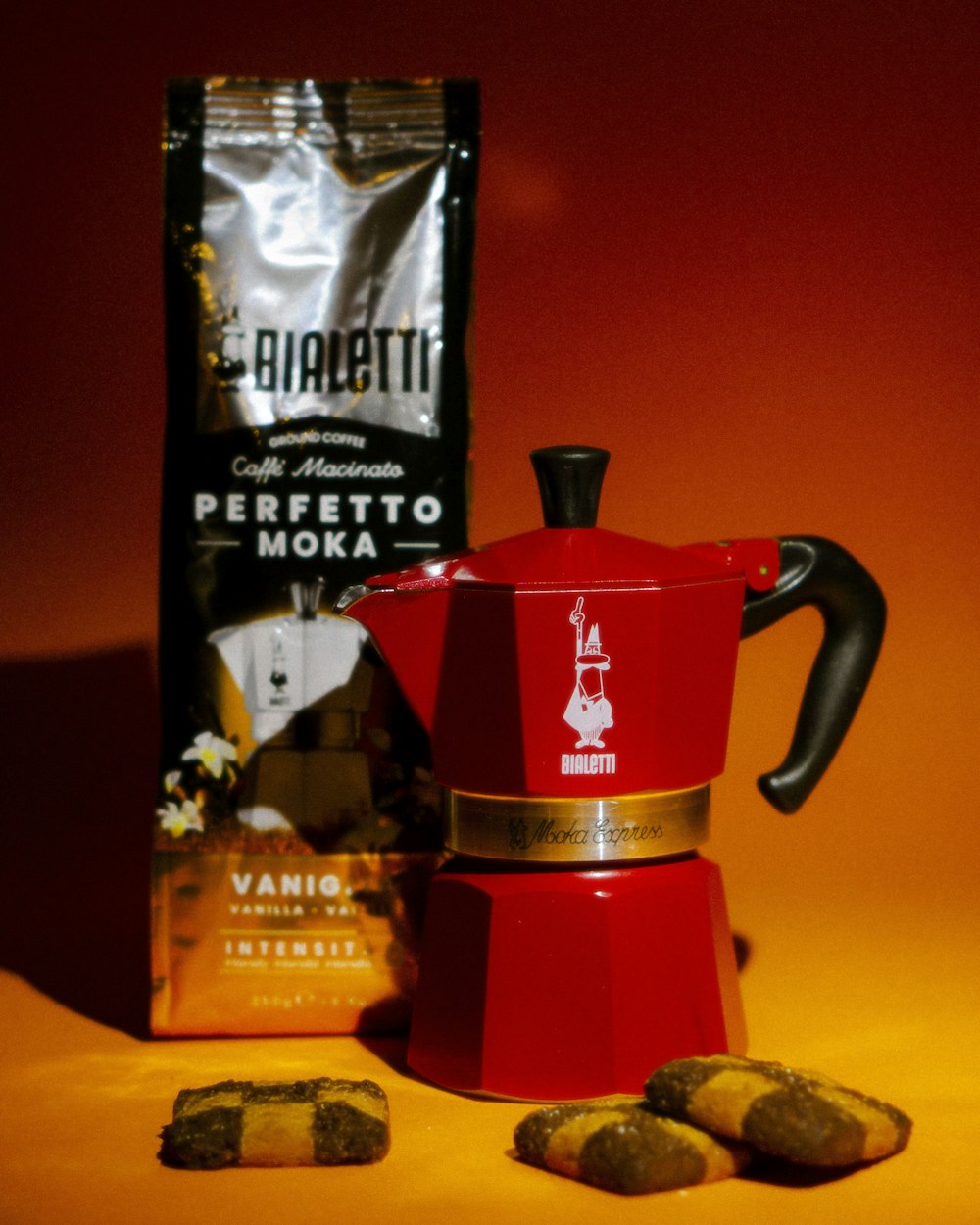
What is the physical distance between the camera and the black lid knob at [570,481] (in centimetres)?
100

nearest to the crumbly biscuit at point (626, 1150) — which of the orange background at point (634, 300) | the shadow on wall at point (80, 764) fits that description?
the orange background at point (634, 300)

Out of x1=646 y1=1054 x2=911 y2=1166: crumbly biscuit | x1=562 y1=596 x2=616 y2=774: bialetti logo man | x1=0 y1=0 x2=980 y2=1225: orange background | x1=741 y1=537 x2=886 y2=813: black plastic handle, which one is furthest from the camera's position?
x1=0 y1=0 x2=980 y2=1225: orange background

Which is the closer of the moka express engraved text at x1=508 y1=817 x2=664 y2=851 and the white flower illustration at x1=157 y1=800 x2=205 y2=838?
the moka express engraved text at x1=508 y1=817 x2=664 y2=851

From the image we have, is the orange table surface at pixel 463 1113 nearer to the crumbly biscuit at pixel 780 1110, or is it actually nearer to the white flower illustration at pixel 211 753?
the crumbly biscuit at pixel 780 1110

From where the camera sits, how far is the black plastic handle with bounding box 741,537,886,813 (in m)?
1.07

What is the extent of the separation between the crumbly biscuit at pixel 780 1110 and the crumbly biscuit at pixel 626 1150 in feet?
0.04

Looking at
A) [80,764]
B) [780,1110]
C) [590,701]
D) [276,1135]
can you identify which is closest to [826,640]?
[590,701]

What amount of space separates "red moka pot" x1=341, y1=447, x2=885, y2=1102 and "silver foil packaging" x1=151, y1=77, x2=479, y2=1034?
0.40 feet

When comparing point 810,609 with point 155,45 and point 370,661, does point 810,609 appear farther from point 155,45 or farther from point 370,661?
point 155,45

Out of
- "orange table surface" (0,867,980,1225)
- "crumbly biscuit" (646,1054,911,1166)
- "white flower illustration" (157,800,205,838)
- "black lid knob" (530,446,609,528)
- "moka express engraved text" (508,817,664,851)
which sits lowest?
"orange table surface" (0,867,980,1225)

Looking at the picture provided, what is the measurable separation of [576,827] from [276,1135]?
0.83ft

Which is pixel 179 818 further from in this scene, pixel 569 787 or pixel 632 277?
pixel 632 277

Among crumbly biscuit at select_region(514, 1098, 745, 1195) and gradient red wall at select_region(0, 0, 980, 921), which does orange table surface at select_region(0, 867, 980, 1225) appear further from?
gradient red wall at select_region(0, 0, 980, 921)

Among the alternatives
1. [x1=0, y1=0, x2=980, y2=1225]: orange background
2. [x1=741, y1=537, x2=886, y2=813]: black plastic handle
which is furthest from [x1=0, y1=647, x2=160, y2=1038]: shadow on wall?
[x1=741, y1=537, x2=886, y2=813]: black plastic handle
